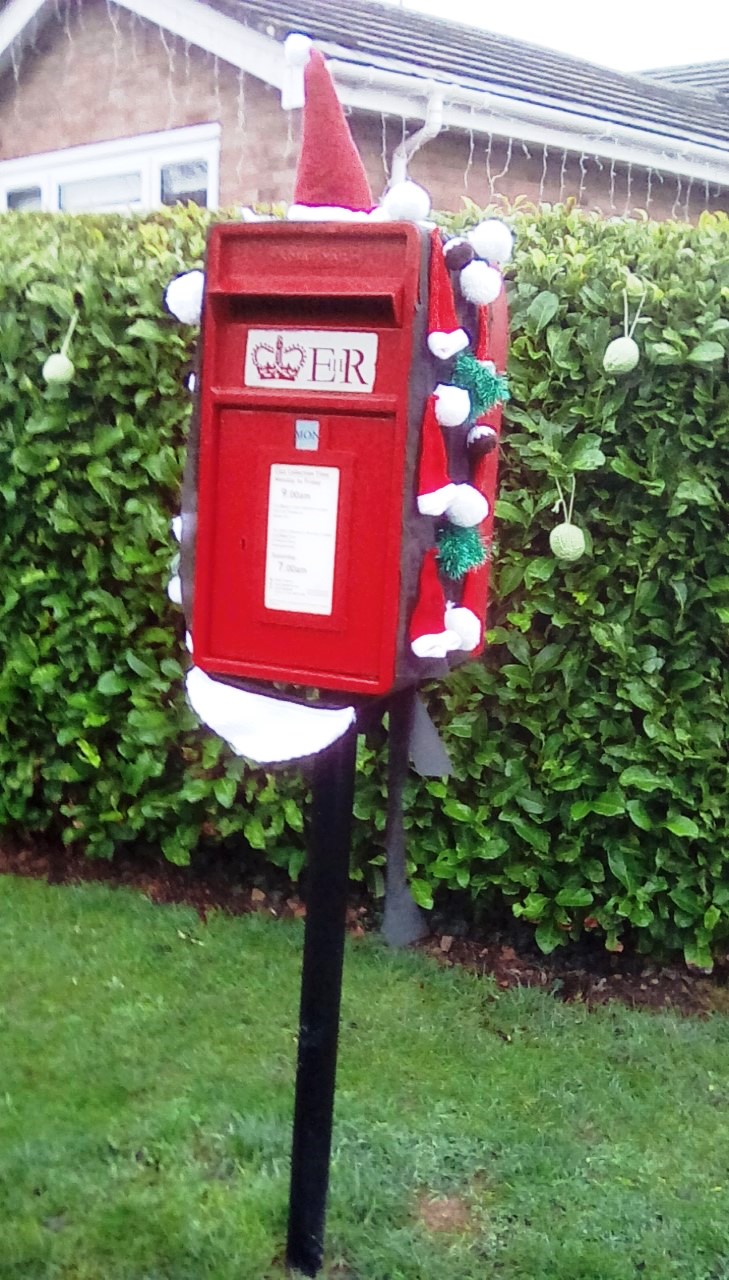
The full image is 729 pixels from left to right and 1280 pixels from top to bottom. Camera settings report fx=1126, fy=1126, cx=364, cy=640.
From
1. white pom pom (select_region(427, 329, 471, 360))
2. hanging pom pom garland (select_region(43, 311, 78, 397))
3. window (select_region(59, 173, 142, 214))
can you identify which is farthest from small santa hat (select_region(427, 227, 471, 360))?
window (select_region(59, 173, 142, 214))

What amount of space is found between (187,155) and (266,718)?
23.5ft

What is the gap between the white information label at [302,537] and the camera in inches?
73.1

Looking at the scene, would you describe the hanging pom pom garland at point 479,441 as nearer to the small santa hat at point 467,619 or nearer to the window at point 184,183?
the small santa hat at point 467,619

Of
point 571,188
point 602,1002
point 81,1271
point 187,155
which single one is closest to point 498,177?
point 571,188

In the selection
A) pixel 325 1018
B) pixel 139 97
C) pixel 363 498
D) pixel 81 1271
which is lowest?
pixel 81 1271

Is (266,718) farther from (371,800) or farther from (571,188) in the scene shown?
(571,188)

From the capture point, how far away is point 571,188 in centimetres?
829

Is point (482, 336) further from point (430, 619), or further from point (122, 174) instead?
point (122, 174)

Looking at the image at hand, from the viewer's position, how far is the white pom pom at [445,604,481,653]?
1.95m

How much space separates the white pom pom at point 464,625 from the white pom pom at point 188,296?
704mm

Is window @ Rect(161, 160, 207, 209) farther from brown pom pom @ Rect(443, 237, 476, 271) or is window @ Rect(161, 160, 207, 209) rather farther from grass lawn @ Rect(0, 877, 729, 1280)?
brown pom pom @ Rect(443, 237, 476, 271)

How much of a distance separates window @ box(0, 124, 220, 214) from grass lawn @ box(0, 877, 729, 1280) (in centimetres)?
588

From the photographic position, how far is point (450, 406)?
181cm

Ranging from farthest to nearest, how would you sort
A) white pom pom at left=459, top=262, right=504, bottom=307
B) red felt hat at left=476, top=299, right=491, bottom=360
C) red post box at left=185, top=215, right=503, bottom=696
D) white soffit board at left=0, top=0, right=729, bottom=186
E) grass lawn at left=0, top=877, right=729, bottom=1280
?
white soffit board at left=0, top=0, right=729, bottom=186
grass lawn at left=0, top=877, right=729, bottom=1280
red felt hat at left=476, top=299, right=491, bottom=360
white pom pom at left=459, top=262, right=504, bottom=307
red post box at left=185, top=215, right=503, bottom=696
